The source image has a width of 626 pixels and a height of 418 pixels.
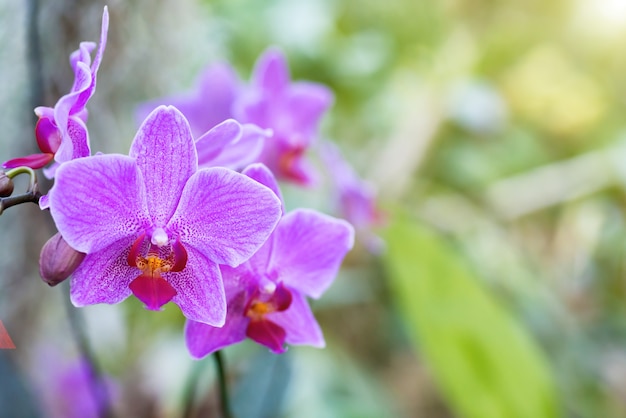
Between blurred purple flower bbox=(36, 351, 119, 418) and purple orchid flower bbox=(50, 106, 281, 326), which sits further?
blurred purple flower bbox=(36, 351, 119, 418)

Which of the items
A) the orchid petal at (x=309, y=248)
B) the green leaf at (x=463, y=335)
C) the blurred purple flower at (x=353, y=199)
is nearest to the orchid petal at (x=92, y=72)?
the orchid petal at (x=309, y=248)

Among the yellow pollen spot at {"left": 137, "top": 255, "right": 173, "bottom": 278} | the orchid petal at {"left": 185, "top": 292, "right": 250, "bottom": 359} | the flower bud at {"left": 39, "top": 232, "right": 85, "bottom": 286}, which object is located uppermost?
the flower bud at {"left": 39, "top": 232, "right": 85, "bottom": 286}

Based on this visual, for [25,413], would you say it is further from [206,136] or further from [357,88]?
[357,88]

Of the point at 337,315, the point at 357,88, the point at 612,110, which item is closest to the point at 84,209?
the point at 337,315

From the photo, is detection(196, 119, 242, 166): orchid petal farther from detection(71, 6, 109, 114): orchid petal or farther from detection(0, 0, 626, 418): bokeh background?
detection(0, 0, 626, 418): bokeh background

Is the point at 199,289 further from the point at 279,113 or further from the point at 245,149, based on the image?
the point at 279,113

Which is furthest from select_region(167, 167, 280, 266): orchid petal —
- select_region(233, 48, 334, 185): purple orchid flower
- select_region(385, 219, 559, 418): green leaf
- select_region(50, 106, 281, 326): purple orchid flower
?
select_region(385, 219, 559, 418): green leaf
